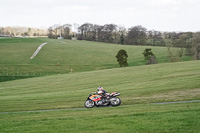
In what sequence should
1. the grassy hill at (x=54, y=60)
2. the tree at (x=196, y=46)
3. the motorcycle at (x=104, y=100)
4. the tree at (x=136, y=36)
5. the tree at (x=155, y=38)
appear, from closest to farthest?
the motorcycle at (x=104, y=100) < the grassy hill at (x=54, y=60) < the tree at (x=196, y=46) < the tree at (x=155, y=38) < the tree at (x=136, y=36)

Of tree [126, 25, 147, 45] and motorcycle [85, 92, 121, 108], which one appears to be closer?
motorcycle [85, 92, 121, 108]

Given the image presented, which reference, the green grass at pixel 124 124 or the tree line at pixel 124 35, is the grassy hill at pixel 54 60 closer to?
the tree line at pixel 124 35

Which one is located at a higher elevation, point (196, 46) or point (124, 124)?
point (196, 46)

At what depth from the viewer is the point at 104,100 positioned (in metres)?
20.7

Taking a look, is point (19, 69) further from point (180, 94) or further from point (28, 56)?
point (180, 94)

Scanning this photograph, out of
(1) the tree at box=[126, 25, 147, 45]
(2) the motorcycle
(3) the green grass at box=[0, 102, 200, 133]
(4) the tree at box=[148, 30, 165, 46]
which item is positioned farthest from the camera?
(1) the tree at box=[126, 25, 147, 45]

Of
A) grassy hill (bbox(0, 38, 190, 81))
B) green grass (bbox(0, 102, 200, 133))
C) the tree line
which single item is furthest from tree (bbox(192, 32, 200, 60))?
green grass (bbox(0, 102, 200, 133))

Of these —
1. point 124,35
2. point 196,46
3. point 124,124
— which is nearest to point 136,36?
point 124,35

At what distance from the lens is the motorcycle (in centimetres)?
2048

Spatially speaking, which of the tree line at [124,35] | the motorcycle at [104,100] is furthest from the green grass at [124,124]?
the tree line at [124,35]

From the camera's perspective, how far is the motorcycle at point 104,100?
806 inches

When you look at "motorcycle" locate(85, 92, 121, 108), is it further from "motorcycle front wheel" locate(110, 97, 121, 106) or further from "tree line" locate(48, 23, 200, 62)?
"tree line" locate(48, 23, 200, 62)

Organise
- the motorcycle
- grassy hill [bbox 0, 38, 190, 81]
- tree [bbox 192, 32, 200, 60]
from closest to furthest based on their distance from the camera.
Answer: the motorcycle → grassy hill [bbox 0, 38, 190, 81] → tree [bbox 192, 32, 200, 60]

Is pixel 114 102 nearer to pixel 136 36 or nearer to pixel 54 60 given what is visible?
pixel 54 60
